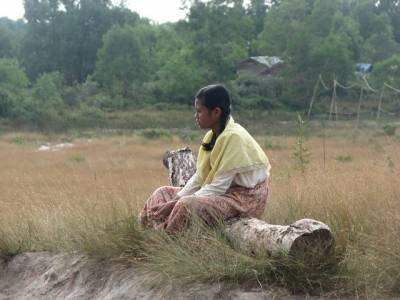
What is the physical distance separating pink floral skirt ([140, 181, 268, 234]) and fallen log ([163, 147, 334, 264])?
174mm

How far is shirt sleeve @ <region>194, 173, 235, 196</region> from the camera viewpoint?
4770 millimetres

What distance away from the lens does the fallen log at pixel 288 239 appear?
3.95 metres

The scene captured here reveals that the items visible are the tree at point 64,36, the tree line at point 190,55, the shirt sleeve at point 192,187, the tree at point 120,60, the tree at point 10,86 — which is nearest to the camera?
the shirt sleeve at point 192,187

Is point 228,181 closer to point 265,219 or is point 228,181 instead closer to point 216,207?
point 216,207

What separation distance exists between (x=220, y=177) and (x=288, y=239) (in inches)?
36.8

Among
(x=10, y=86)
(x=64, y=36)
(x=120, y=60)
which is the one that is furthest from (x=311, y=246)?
(x=64, y=36)

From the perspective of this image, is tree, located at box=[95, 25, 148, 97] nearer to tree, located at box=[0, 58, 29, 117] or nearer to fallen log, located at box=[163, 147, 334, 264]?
tree, located at box=[0, 58, 29, 117]

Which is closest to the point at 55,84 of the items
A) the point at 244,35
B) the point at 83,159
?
the point at 244,35

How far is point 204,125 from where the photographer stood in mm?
5039

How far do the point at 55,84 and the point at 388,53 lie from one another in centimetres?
3153

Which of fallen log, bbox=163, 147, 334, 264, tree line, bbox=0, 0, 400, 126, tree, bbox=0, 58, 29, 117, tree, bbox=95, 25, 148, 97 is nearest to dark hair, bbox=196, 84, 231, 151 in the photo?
fallen log, bbox=163, 147, 334, 264

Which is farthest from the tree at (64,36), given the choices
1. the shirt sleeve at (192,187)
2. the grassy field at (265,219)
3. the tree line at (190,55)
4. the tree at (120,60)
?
the shirt sleeve at (192,187)

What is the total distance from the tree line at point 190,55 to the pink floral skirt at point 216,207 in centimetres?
4766

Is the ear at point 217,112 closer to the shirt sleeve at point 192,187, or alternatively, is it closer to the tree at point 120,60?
the shirt sleeve at point 192,187
